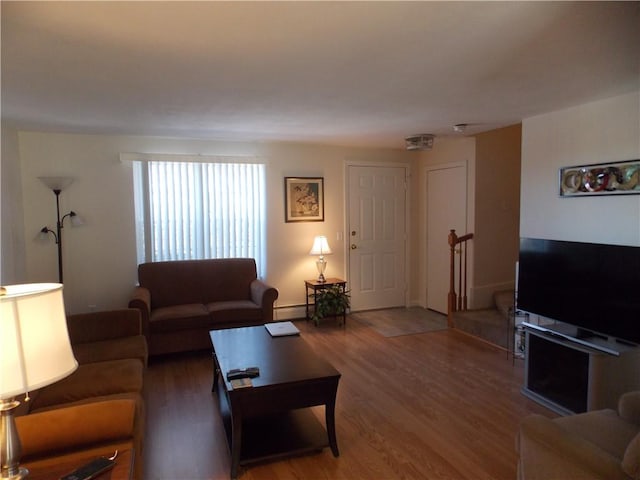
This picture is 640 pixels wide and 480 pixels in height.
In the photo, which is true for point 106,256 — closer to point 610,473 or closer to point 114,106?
point 114,106

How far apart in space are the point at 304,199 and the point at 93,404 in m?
3.92

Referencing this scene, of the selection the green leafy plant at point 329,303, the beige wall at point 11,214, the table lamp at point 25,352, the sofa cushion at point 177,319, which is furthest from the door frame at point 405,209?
the table lamp at point 25,352

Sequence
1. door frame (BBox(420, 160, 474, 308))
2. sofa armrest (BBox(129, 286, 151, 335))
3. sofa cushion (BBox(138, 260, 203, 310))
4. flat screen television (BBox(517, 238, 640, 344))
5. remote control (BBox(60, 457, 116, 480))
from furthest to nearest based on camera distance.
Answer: door frame (BBox(420, 160, 474, 308)) → sofa cushion (BBox(138, 260, 203, 310)) → sofa armrest (BBox(129, 286, 151, 335)) → flat screen television (BBox(517, 238, 640, 344)) → remote control (BBox(60, 457, 116, 480))

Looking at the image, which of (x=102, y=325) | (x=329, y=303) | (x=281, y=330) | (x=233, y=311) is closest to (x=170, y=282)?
(x=233, y=311)

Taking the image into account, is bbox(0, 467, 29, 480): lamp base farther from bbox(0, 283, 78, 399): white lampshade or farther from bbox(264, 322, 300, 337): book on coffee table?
bbox(264, 322, 300, 337): book on coffee table

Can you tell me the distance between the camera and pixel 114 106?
10.6ft

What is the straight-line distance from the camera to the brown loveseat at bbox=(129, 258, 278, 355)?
13.2 feet

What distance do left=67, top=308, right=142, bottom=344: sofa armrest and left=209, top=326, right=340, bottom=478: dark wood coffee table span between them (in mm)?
909

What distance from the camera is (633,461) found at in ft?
4.85

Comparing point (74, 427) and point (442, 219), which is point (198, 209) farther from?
point (74, 427)

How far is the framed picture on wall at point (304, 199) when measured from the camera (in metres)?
5.34

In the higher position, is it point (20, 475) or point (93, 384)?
point (20, 475)

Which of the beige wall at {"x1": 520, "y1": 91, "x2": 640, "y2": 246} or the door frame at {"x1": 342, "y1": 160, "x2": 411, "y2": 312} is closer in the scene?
the beige wall at {"x1": 520, "y1": 91, "x2": 640, "y2": 246}

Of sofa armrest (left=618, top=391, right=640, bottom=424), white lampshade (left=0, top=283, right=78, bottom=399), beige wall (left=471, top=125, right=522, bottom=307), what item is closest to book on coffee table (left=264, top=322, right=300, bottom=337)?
white lampshade (left=0, top=283, right=78, bottom=399)
